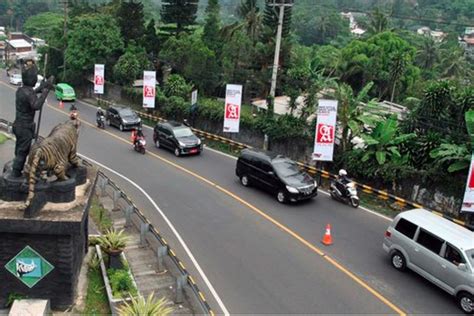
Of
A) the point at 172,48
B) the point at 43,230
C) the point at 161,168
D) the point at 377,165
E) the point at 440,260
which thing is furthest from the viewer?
the point at 172,48

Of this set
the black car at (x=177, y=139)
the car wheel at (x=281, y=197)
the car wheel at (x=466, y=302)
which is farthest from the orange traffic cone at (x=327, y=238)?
the black car at (x=177, y=139)

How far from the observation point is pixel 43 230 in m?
10.7

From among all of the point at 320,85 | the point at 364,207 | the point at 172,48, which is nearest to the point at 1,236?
the point at 364,207

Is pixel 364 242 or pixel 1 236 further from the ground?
pixel 1 236

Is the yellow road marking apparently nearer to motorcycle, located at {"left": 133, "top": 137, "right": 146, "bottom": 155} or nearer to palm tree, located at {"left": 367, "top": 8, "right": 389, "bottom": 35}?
motorcycle, located at {"left": 133, "top": 137, "right": 146, "bottom": 155}

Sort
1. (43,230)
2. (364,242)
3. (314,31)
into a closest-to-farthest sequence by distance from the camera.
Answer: (43,230)
(364,242)
(314,31)

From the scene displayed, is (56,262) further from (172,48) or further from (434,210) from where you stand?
(172,48)

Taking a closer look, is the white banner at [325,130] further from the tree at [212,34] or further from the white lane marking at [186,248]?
the tree at [212,34]

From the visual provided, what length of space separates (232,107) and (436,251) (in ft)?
48.8

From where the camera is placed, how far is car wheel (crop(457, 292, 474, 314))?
12.0m

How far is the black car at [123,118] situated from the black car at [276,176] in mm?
14896

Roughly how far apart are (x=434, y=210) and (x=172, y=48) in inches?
1260

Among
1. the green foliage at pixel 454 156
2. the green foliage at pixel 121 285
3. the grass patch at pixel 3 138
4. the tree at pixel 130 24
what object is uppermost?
the tree at pixel 130 24

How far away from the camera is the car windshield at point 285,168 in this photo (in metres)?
19.8
